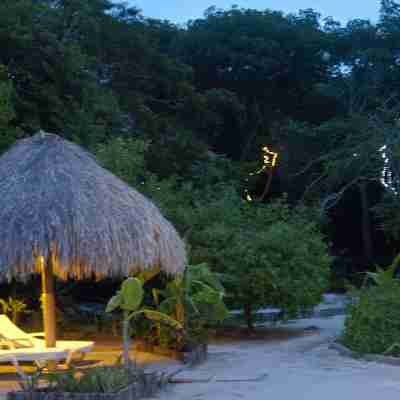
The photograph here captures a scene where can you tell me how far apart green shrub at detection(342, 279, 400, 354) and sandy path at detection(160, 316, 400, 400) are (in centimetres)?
41

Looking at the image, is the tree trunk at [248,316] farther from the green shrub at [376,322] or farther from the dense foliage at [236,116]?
the green shrub at [376,322]

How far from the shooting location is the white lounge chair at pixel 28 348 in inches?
350

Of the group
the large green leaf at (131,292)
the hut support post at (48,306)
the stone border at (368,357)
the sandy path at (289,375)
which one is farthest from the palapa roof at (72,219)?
the stone border at (368,357)

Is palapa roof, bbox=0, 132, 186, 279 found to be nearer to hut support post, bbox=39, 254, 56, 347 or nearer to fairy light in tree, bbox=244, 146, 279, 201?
hut support post, bbox=39, 254, 56, 347

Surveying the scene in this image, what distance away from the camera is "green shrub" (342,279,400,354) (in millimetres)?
11562

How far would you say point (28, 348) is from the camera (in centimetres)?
945

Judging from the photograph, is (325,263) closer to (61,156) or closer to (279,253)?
(279,253)

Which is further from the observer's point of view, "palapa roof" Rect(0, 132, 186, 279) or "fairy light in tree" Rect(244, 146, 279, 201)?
"fairy light in tree" Rect(244, 146, 279, 201)

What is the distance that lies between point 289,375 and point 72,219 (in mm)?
3356

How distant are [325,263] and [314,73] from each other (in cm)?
1721

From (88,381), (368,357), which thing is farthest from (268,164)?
(88,381)

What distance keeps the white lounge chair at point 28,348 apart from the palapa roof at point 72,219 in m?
0.78

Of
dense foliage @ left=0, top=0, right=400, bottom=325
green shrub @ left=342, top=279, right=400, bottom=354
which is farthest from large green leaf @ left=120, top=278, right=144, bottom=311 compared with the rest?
dense foliage @ left=0, top=0, right=400, bottom=325

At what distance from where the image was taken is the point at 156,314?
10320mm
